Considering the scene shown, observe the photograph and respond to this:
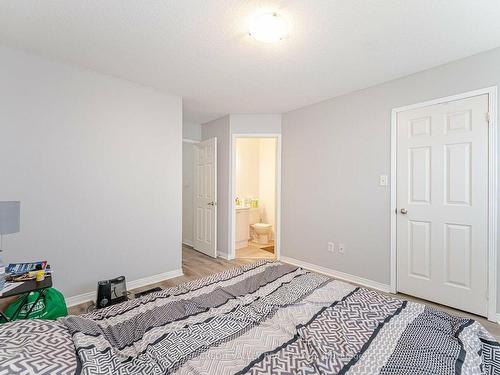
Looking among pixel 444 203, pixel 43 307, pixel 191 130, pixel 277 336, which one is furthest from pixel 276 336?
pixel 191 130

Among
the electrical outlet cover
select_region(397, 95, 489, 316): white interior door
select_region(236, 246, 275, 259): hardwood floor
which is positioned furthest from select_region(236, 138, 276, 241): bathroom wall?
select_region(397, 95, 489, 316): white interior door

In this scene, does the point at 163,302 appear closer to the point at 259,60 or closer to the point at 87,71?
the point at 259,60

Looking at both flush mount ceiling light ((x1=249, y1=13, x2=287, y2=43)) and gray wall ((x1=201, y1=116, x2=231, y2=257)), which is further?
gray wall ((x1=201, y1=116, x2=231, y2=257))

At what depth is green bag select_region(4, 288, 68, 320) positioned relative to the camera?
1.76 m

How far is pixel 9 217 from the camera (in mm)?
1632

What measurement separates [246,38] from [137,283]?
9.50 ft

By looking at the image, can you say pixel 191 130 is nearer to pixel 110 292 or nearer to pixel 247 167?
pixel 247 167

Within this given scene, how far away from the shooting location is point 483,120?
7.54 ft

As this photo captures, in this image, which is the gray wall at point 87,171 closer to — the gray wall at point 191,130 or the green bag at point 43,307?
the green bag at point 43,307

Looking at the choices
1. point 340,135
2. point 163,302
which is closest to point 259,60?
point 340,135

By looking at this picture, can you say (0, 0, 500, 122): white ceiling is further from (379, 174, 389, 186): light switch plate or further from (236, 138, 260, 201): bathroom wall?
(236, 138, 260, 201): bathroom wall

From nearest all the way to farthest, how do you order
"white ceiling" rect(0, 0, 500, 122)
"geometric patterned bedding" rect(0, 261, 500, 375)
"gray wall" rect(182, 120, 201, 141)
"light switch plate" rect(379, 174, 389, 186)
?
1. "geometric patterned bedding" rect(0, 261, 500, 375)
2. "white ceiling" rect(0, 0, 500, 122)
3. "light switch plate" rect(379, 174, 389, 186)
4. "gray wall" rect(182, 120, 201, 141)

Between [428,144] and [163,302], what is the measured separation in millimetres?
2882

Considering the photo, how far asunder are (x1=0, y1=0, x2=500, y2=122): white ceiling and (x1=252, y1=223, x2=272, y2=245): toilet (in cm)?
312
